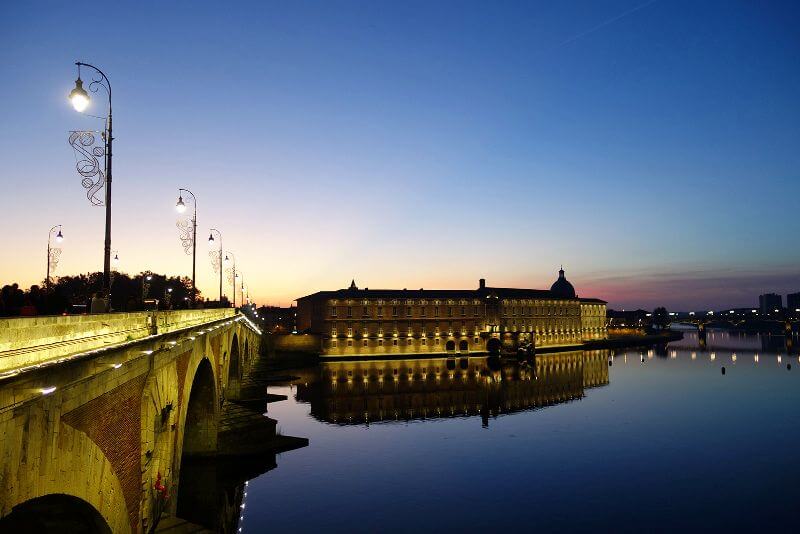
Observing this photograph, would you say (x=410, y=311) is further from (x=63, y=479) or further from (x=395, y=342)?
(x=63, y=479)

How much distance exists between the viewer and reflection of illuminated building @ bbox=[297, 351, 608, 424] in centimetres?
6375

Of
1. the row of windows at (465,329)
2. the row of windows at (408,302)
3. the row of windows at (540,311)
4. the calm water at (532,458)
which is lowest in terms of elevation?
the calm water at (532,458)

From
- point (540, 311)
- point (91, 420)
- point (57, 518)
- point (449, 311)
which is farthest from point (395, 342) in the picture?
point (91, 420)

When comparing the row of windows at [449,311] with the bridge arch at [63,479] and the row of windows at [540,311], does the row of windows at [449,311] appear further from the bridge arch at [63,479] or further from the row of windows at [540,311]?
the bridge arch at [63,479]

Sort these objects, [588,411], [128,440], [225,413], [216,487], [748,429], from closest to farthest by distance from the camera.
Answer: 1. [128,440]
2. [216,487]
3. [225,413]
4. [748,429]
5. [588,411]

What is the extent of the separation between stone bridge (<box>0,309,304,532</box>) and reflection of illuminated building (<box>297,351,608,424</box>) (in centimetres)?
4015

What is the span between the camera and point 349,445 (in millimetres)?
48188

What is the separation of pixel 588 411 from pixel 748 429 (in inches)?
608

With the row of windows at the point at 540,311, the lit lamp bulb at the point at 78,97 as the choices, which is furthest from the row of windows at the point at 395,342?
the lit lamp bulb at the point at 78,97

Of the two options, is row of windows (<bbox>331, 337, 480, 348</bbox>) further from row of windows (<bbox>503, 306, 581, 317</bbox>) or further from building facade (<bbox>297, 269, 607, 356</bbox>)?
row of windows (<bbox>503, 306, 581, 317</bbox>)

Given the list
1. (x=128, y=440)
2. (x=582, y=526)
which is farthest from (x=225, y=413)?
(x=128, y=440)

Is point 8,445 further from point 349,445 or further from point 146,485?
point 349,445

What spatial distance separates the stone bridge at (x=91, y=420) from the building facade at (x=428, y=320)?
10258cm

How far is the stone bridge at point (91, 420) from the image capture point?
848 centimetres
